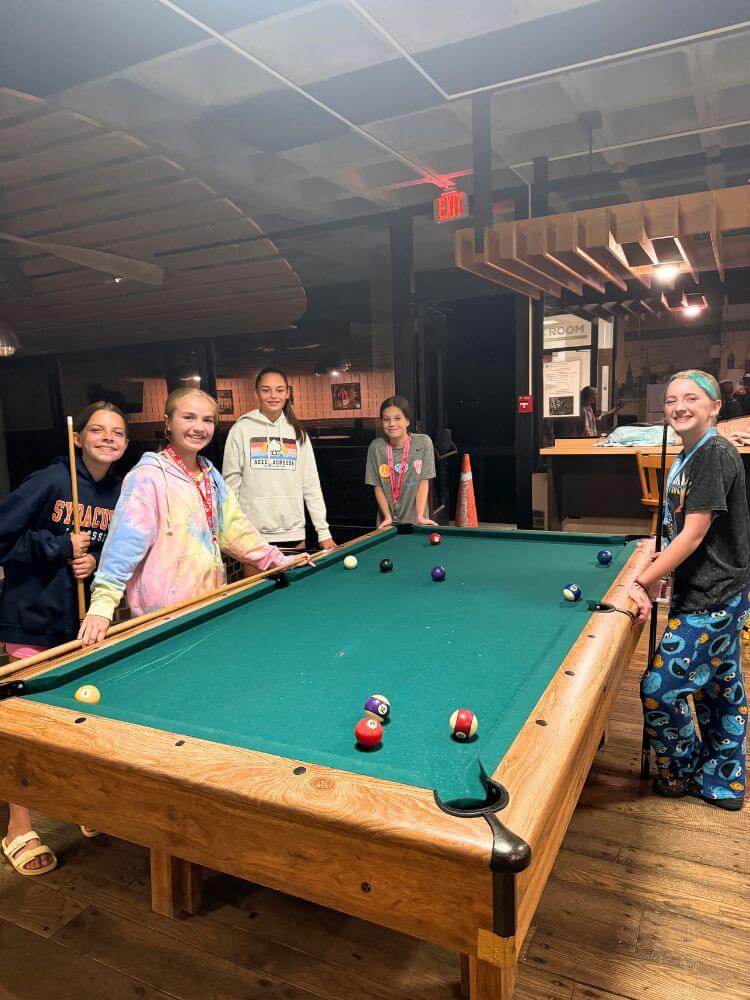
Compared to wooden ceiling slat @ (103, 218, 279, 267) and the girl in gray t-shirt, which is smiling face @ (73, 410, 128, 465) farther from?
wooden ceiling slat @ (103, 218, 279, 267)

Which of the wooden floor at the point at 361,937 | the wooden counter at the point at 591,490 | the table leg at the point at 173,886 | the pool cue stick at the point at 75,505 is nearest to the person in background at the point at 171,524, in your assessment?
the pool cue stick at the point at 75,505

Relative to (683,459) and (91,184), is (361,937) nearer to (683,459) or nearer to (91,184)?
(683,459)

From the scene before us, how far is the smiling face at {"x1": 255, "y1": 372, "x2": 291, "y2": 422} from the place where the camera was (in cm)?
327

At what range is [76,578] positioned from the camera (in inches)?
87.9

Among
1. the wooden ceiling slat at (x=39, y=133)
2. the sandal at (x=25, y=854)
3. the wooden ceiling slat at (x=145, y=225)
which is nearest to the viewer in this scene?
the sandal at (x=25, y=854)

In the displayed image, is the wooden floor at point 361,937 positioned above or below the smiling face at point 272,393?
below

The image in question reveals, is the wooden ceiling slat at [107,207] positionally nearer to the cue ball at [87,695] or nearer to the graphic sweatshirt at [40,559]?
the graphic sweatshirt at [40,559]

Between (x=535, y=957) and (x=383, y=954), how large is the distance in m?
0.37

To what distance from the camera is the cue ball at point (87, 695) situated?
135 cm

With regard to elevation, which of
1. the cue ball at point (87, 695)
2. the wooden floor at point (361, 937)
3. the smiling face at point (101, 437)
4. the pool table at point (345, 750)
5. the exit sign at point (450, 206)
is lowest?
the wooden floor at point (361, 937)

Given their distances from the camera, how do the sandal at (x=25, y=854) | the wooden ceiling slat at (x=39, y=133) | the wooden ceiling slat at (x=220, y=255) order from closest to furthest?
the sandal at (x=25, y=854), the wooden ceiling slat at (x=39, y=133), the wooden ceiling slat at (x=220, y=255)

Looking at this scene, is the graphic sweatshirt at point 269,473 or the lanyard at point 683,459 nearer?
the lanyard at point 683,459

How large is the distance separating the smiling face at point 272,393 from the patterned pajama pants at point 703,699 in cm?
209

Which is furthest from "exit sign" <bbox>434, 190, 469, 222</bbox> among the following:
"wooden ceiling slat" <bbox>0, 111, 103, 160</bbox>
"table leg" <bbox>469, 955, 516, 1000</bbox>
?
"table leg" <bbox>469, 955, 516, 1000</bbox>
